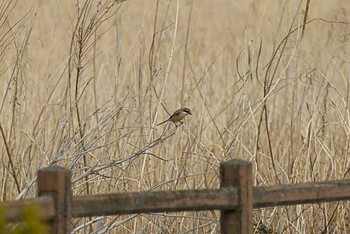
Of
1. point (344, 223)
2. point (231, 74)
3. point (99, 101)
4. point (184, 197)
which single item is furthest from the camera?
point (231, 74)

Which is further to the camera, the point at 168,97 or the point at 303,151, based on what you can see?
the point at 168,97

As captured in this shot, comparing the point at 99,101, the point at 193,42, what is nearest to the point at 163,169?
the point at 99,101

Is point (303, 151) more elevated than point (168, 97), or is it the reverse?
point (168, 97)

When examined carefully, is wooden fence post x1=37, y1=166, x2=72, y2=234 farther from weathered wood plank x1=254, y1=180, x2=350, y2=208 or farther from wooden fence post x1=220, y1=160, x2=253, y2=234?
weathered wood plank x1=254, y1=180, x2=350, y2=208

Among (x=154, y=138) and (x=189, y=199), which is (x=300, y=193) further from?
(x=154, y=138)

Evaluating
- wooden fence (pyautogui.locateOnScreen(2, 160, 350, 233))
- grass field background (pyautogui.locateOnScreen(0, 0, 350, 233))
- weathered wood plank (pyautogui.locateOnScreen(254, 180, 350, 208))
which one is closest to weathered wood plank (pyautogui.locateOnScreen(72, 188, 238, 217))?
wooden fence (pyautogui.locateOnScreen(2, 160, 350, 233))

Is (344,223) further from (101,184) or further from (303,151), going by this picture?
(101,184)

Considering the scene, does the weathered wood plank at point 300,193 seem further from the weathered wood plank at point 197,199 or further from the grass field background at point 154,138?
the grass field background at point 154,138

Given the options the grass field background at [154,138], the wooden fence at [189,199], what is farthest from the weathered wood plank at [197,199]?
the grass field background at [154,138]

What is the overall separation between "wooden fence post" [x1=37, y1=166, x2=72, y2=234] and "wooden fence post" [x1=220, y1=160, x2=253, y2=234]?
1.94ft

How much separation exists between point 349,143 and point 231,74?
2532 mm

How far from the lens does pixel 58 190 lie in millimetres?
2871

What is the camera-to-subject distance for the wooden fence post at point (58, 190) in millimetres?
2871

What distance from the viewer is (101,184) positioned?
511 cm
